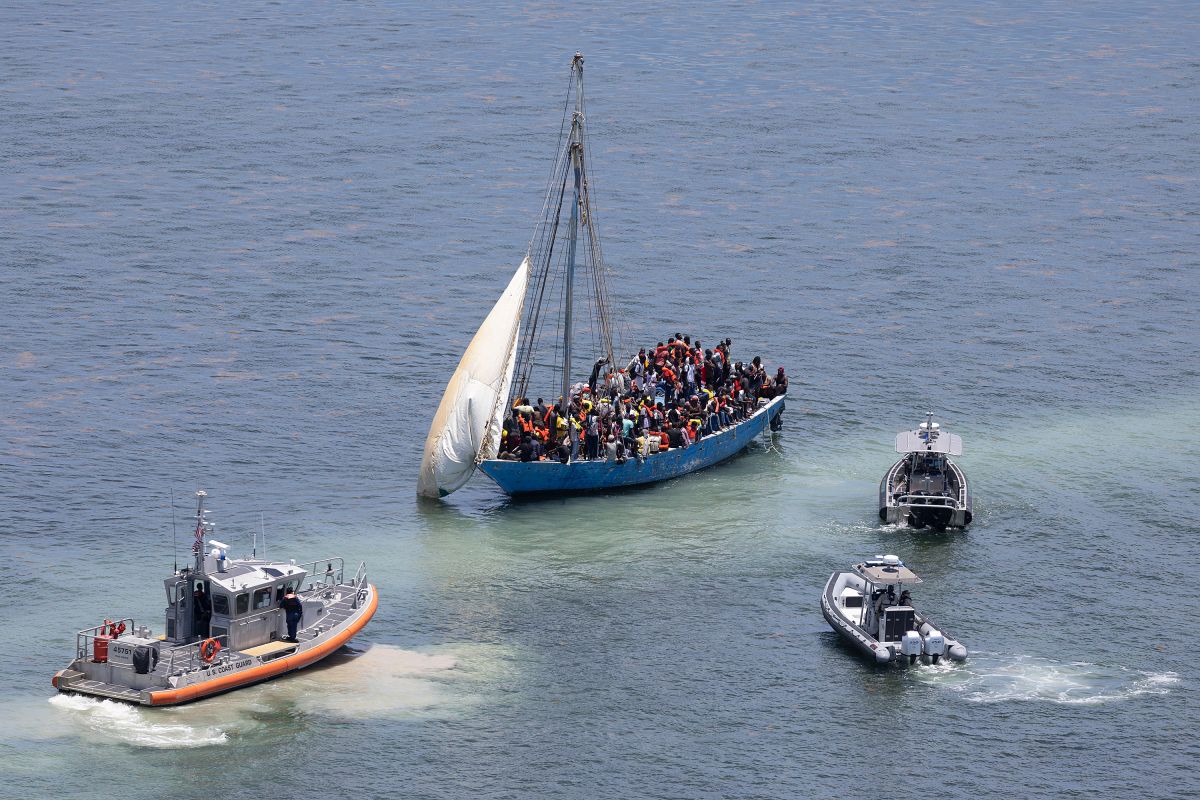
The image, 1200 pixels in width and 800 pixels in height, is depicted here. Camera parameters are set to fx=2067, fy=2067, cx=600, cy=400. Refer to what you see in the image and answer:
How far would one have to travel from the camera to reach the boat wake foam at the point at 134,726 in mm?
64625

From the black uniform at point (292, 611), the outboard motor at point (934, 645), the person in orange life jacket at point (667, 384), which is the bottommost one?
the outboard motor at point (934, 645)

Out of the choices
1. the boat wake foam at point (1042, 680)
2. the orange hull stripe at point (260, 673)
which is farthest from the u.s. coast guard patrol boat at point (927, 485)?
the orange hull stripe at point (260, 673)

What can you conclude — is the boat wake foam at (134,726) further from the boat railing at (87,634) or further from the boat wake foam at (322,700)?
the boat railing at (87,634)

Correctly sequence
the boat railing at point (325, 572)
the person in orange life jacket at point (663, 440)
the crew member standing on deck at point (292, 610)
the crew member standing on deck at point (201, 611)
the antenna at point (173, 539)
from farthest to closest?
the person in orange life jacket at point (663, 440)
the antenna at point (173, 539)
the boat railing at point (325, 572)
the crew member standing on deck at point (292, 610)
the crew member standing on deck at point (201, 611)

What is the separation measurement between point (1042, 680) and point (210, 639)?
28525 millimetres

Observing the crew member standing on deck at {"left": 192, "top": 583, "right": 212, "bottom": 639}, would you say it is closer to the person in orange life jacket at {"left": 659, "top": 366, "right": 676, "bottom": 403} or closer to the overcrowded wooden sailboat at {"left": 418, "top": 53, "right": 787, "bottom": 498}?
the overcrowded wooden sailboat at {"left": 418, "top": 53, "right": 787, "bottom": 498}

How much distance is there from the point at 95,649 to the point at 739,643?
22.9 metres

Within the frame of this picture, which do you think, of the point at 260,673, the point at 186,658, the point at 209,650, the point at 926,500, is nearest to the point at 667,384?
the point at 926,500

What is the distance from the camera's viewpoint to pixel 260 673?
6838cm

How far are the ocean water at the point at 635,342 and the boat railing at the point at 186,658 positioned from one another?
153 centimetres

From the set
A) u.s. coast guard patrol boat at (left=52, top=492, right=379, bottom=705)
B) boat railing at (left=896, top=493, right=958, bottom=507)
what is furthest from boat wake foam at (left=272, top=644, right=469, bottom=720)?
boat railing at (left=896, top=493, right=958, bottom=507)

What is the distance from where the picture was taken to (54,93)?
537ft

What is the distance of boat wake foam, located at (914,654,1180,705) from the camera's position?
70562 mm

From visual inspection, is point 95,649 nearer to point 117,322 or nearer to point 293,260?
point 117,322
